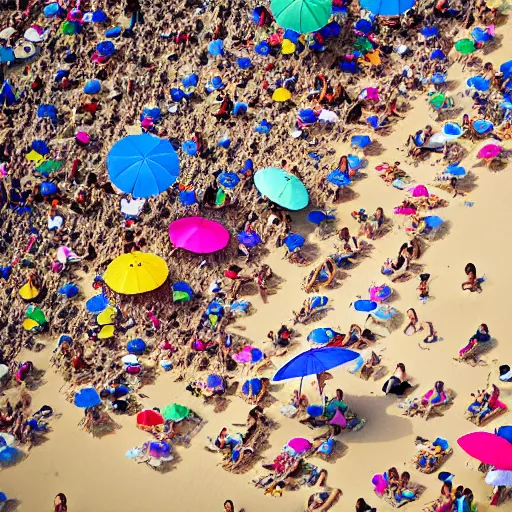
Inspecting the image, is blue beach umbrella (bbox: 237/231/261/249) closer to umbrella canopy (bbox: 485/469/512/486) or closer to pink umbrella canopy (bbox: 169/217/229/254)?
pink umbrella canopy (bbox: 169/217/229/254)

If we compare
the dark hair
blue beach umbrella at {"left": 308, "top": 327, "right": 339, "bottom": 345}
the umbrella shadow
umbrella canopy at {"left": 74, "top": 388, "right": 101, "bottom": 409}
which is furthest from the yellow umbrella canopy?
the dark hair

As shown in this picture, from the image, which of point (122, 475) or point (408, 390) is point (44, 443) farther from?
point (408, 390)

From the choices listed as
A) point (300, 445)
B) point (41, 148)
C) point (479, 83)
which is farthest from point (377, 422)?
point (41, 148)

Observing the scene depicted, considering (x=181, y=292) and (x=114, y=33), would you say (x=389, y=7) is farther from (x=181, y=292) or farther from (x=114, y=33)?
(x=181, y=292)

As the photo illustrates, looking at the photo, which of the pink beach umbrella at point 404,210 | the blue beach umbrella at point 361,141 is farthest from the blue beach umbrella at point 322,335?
the blue beach umbrella at point 361,141

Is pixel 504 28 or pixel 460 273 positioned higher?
pixel 504 28

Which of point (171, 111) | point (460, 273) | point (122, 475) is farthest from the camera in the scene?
point (171, 111)

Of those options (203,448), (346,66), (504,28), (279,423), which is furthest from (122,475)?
(504,28)

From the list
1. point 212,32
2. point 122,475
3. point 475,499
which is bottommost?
point 475,499

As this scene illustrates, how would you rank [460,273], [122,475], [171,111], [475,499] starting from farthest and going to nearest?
[171,111], [460,273], [122,475], [475,499]
